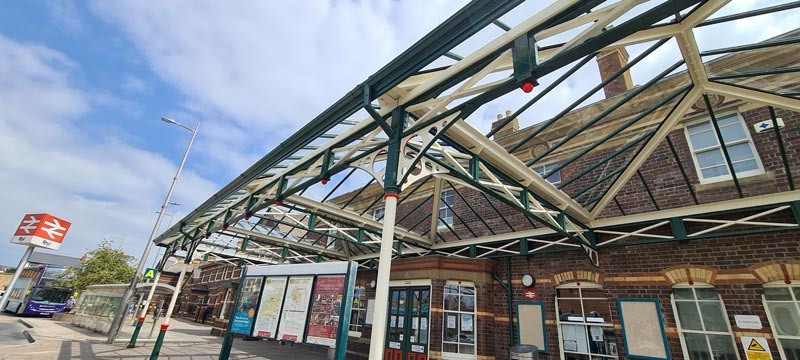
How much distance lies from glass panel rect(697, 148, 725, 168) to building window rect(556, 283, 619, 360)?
3741 millimetres

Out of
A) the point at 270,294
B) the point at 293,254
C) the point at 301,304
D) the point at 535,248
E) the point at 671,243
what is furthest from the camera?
the point at 293,254

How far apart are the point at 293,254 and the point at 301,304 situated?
833 centimetres

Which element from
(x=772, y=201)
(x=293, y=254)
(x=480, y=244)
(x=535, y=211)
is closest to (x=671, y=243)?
(x=772, y=201)

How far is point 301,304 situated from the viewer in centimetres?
595

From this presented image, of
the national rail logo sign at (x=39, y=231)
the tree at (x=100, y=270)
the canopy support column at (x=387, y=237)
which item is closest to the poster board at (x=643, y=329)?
the canopy support column at (x=387, y=237)

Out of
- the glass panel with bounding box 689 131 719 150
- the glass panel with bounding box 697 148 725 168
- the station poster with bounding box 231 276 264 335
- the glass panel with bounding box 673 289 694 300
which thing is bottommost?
the station poster with bounding box 231 276 264 335

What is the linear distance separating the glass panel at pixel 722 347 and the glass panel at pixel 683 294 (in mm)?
786

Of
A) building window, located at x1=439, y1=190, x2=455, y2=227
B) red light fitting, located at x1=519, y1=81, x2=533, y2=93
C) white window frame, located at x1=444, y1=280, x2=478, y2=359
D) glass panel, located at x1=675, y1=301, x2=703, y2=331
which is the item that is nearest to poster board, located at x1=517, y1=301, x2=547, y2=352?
white window frame, located at x1=444, y1=280, x2=478, y2=359

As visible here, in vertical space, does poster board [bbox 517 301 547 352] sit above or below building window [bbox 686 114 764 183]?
below

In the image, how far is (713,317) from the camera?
22.0ft

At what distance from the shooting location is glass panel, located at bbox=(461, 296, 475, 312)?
9.70 metres

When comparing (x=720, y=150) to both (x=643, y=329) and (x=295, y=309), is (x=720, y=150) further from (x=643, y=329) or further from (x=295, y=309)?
(x=295, y=309)

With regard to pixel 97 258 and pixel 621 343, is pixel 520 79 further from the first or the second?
pixel 97 258

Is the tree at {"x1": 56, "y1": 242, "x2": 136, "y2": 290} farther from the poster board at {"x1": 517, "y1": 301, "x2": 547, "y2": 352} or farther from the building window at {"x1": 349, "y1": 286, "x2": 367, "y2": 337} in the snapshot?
the poster board at {"x1": 517, "y1": 301, "x2": 547, "y2": 352}
